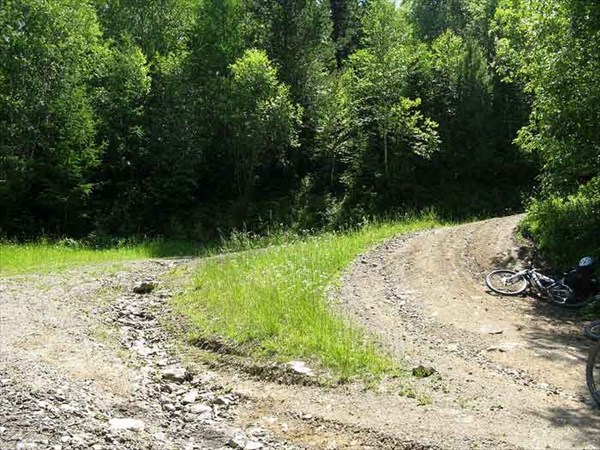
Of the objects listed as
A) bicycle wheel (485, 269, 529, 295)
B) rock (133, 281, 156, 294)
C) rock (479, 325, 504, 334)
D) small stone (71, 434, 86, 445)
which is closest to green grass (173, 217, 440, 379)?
rock (133, 281, 156, 294)

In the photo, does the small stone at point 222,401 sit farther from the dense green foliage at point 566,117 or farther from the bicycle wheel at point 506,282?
the dense green foliage at point 566,117

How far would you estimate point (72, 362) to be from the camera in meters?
8.33

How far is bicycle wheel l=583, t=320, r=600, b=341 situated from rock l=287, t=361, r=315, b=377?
482cm

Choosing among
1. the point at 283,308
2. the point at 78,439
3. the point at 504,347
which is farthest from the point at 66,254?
the point at 504,347

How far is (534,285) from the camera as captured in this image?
39.1ft

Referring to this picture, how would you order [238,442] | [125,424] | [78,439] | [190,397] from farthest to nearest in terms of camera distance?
[190,397], [125,424], [238,442], [78,439]

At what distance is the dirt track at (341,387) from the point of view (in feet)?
19.6

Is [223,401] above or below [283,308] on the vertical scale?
below

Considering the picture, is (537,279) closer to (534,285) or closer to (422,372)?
(534,285)

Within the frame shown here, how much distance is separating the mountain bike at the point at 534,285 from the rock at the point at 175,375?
707 centimetres

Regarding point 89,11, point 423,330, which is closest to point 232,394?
point 423,330

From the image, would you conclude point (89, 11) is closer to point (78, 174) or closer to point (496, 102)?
point (78, 174)

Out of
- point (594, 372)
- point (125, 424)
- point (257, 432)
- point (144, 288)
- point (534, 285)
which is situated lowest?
point (257, 432)

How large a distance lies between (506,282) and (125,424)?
872cm
